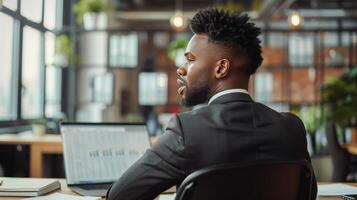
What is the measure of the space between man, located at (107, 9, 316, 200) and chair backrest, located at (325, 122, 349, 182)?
3.09 metres

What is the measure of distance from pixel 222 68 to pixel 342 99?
4523mm

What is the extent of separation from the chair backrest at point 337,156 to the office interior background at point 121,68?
0.16 ft

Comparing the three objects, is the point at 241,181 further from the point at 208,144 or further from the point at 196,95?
the point at 196,95

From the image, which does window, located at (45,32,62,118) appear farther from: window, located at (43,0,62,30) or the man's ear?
the man's ear

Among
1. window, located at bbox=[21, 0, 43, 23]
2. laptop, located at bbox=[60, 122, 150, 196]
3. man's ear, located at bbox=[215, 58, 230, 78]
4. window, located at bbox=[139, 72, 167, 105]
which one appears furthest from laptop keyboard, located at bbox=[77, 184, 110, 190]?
window, located at bbox=[139, 72, 167, 105]

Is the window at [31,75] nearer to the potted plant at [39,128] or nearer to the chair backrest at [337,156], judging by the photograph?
the potted plant at [39,128]

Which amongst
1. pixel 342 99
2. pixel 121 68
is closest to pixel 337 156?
pixel 342 99

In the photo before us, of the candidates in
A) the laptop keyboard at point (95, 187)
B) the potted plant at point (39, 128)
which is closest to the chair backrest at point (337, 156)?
the potted plant at point (39, 128)

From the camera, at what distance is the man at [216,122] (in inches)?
41.2

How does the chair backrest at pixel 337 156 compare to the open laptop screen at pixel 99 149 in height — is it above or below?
below

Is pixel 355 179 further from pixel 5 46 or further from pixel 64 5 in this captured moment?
pixel 64 5

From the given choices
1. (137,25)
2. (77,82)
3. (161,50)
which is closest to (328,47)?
(161,50)

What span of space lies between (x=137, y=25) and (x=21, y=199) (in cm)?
784

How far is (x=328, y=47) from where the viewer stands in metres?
7.73
